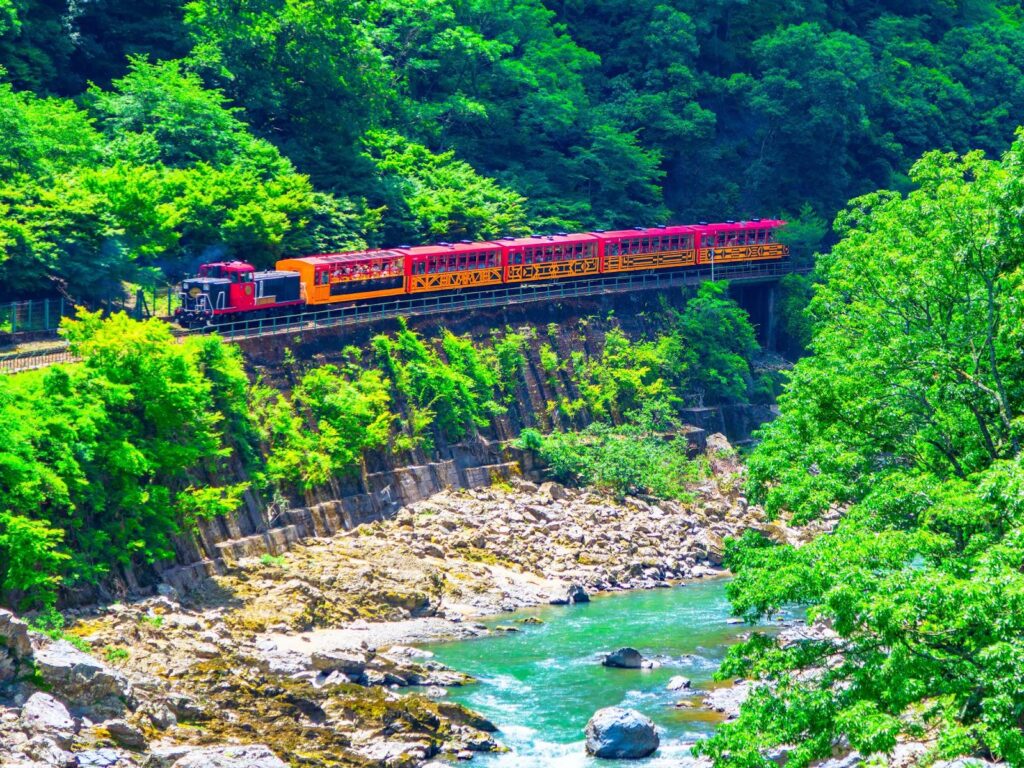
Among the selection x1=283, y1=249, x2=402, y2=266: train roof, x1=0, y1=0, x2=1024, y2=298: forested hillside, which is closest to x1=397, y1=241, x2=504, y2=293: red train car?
x1=283, y1=249, x2=402, y2=266: train roof

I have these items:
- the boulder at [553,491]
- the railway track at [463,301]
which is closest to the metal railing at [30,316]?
the railway track at [463,301]

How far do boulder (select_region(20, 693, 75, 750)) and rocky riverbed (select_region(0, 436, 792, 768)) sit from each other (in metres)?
0.04

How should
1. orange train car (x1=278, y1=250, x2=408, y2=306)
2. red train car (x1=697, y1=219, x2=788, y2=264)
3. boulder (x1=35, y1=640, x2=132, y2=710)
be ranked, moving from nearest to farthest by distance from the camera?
boulder (x1=35, y1=640, x2=132, y2=710) → orange train car (x1=278, y1=250, x2=408, y2=306) → red train car (x1=697, y1=219, x2=788, y2=264)

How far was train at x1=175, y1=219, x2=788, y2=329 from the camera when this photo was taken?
58.3m

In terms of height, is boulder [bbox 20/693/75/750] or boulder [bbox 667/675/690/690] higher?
boulder [bbox 20/693/75/750]

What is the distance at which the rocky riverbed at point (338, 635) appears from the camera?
36.4m

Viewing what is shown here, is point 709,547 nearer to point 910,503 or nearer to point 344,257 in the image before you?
point 344,257

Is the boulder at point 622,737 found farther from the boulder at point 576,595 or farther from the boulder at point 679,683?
the boulder at point 576,595

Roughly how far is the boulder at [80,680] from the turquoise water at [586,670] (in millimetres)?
7971

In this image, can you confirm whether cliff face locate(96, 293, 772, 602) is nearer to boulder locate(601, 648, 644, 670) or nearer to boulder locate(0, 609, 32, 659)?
boulder locate(0, 609, 32, 659)

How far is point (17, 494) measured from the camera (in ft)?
137

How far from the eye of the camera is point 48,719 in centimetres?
3531

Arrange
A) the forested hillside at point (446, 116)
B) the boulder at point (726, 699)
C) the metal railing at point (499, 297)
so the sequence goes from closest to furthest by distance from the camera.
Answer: the boulder at point (726, 699) < the metal railing at point (499, 297) < the forested hillside at point (446, 116)

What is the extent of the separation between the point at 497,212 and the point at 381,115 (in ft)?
21.4
